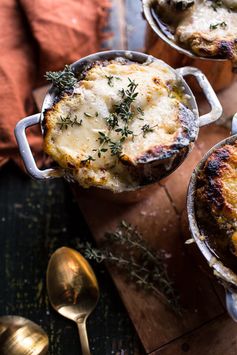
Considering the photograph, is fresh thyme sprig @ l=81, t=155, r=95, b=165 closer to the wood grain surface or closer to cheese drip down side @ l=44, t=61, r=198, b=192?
cheese drip down side @ l=44, t=61, r=198, b=192

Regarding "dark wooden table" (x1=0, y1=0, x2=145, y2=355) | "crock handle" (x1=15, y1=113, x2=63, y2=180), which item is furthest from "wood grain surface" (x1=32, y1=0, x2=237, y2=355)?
"crock handle" (x1=15, y1=113, x2=63, y2=180)

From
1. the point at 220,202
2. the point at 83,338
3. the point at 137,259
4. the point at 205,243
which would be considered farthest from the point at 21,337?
the point at 220,202

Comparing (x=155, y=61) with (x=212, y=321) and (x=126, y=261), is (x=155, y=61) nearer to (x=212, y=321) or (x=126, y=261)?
(x=126, y=261)

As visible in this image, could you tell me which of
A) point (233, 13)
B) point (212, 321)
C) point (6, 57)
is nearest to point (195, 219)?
point (212, 321)

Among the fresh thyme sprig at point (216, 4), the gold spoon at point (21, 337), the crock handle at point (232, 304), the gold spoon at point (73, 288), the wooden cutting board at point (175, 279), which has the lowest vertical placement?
the gold spoon at point (21, 337)

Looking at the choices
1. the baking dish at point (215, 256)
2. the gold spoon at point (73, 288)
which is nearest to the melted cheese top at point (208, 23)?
the baking dish at point (215, 256)

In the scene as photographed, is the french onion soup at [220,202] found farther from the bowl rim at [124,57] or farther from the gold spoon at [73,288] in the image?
the gold spoon at [73,288]

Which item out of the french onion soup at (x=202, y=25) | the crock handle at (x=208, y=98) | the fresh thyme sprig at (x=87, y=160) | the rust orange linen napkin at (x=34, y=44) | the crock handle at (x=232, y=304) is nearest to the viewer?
the crock handle at (x=232, y=304)
